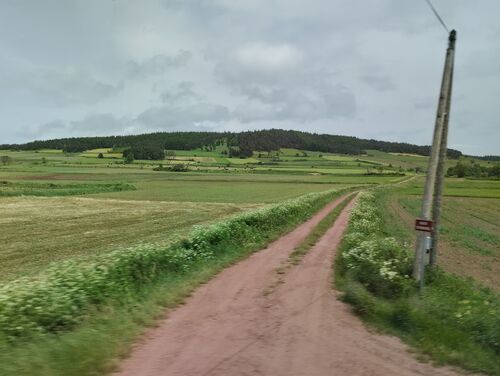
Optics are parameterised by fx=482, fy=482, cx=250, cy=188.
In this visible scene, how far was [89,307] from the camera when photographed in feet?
30.4

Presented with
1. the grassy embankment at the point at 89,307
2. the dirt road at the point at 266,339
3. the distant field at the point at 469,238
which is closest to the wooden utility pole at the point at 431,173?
the dirt road at the point at 266,339

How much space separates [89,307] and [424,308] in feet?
22.8

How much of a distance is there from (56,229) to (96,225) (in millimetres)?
3113

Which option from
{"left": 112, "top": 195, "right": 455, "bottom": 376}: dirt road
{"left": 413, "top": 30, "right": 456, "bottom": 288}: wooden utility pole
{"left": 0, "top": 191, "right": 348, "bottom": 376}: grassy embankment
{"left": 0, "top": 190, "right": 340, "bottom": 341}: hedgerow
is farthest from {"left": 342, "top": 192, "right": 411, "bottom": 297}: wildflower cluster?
{"left": 0, "top": 190, "right": 340, "bottom": 341}: hedgerow

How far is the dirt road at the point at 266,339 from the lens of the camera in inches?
286

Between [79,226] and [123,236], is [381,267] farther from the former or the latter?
[79,226]

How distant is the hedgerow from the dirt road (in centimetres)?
140

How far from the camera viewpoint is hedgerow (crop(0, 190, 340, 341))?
321 inches

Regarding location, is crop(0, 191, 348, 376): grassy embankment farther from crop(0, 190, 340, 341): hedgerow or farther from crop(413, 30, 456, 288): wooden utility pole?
crop(413, 30, 456, 288): wooden utility pole

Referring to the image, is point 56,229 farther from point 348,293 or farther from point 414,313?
point 414,313

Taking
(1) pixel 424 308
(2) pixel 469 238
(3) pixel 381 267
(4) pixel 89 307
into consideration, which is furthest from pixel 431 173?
(2) pixel 469 238

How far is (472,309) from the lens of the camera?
10.4 m

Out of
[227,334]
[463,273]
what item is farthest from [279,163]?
[227,334]

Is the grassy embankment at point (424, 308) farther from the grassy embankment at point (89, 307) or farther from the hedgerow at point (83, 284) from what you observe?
the hedgerow at point (83, 284)
